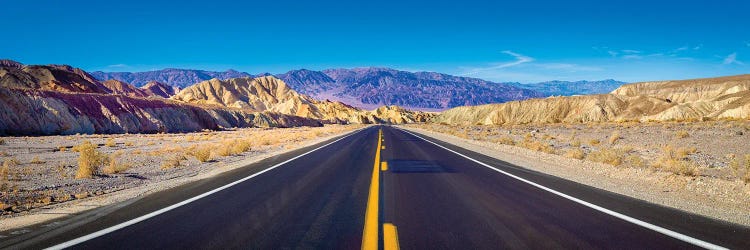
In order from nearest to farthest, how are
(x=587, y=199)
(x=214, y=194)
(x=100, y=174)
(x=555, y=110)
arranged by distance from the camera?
(x=587, y=199) → (x=214, y=194) → (x=100, y=174) → (x=555, y=110)

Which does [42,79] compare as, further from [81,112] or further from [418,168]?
[418,168]

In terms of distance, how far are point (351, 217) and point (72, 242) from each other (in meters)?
3.18

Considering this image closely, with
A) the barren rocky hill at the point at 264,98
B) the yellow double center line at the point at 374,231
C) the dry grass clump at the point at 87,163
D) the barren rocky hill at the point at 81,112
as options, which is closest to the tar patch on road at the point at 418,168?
the yellow double center line at the point at 374,231

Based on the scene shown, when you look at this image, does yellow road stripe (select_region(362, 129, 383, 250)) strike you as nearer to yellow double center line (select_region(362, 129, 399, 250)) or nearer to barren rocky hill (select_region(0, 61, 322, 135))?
yellow double center line (select_region(362, 129, 399, 250))

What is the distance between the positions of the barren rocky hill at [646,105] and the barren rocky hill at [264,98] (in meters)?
68.0

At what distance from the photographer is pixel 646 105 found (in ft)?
260

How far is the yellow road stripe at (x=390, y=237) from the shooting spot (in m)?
4.14

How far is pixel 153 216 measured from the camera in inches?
221

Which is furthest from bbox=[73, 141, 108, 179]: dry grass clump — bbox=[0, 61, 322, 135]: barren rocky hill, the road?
bbox=[0, 61, 322, 135]: barren rocky hill

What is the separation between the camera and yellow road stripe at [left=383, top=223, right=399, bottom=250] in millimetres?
4143

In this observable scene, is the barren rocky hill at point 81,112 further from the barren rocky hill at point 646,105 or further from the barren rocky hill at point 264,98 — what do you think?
the barren rocky hill at point 646,105

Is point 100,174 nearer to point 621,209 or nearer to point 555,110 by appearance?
point 621,209

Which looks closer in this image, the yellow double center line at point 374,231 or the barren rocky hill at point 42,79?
the yellow double center line at point 374,231

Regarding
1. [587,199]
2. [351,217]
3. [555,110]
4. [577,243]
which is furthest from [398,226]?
[555,110]
